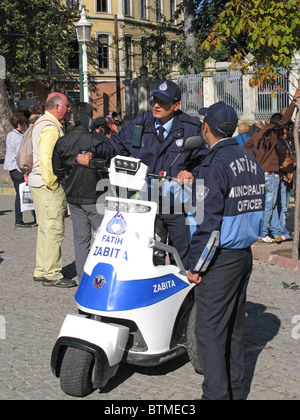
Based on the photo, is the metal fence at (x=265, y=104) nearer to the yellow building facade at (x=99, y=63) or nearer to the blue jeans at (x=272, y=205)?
the blue jeans at (x=272, y=205)

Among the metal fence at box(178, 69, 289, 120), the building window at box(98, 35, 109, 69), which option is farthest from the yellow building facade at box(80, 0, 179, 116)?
the metal fence at box(178, 69, 289, 120)

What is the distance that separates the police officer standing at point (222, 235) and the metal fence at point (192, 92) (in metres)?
20.6

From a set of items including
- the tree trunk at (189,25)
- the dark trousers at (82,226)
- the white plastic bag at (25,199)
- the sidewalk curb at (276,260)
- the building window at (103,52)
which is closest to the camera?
the dark trousers at (82,226)

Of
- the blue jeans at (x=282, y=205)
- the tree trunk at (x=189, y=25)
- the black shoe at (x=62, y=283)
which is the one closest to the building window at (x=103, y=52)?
the tree trunk at (x=189, y=25)

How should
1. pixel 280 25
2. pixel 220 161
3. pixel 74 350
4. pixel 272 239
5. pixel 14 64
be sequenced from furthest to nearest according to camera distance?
pixel 14 64, pixel 272 239, pixel 280 25, pixel 74 350, pixel 220 161

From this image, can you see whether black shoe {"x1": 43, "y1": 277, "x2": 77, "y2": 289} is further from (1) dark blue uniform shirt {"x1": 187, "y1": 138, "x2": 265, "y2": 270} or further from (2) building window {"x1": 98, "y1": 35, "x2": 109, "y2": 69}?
(2) building window {"x1": 98, "y1": 35, "x2": 109, "y2": 69}

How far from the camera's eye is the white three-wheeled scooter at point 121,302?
426 cm

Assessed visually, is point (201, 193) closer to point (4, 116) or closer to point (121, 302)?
point (121, 302)

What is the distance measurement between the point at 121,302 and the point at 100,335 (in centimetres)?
26

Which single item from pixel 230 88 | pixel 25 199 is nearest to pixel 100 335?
pixel 25 199
